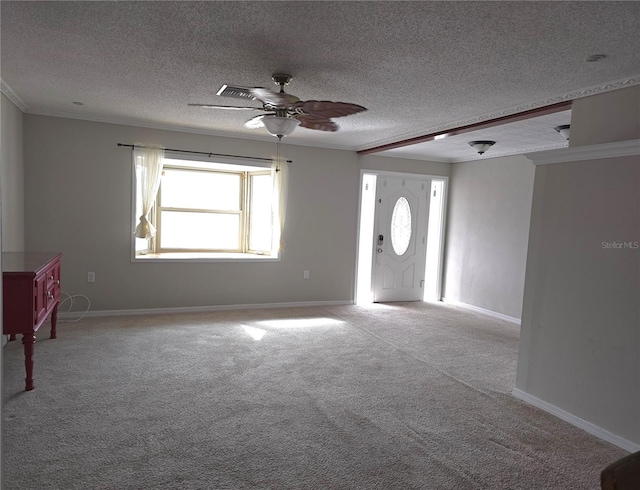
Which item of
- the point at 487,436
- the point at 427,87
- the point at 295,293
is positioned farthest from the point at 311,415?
the point at 295,293

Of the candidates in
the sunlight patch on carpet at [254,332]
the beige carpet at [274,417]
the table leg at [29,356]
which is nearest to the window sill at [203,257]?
the beige carpet at [274,417]

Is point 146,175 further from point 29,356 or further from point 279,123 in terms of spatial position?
point 279,123

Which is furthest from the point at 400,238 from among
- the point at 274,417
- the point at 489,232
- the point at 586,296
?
the point at 274,417

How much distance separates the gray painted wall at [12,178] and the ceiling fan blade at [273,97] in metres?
2.52

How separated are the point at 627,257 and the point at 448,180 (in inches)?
179

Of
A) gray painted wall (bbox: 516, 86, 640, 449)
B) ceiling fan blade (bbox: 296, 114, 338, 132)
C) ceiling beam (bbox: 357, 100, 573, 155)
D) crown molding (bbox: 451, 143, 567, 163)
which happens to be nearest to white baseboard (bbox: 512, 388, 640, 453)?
gray painted wall (bbox: 516, 86, 640, 449)

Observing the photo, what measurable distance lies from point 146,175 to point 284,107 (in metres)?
2.89

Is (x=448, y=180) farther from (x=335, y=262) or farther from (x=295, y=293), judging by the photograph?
(x=295, y=293)

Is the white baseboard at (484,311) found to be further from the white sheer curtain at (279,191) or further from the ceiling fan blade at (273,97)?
the ceiling fan blade at (273,97)

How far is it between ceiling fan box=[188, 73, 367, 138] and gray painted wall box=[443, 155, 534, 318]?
3.68 m

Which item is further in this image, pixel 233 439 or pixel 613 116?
pixel 613 116

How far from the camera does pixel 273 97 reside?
2871 millimetres

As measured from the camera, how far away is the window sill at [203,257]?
18.1 ft

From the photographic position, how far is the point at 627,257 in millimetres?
2828
